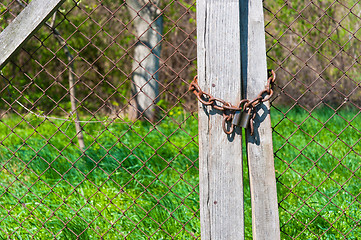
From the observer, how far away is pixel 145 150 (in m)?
3.85

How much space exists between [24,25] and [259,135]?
1.14 meters

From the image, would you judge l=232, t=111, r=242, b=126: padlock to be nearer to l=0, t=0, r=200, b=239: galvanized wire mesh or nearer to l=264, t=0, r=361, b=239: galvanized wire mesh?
l=0, t=0, r=200, b=239: galvanized wire mesh

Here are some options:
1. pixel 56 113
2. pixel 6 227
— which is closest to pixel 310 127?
pixel 6 227

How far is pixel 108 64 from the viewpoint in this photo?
23.8ft

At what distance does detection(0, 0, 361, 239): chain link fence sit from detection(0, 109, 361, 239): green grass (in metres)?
0.01

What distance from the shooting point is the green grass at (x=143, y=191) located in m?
2.28

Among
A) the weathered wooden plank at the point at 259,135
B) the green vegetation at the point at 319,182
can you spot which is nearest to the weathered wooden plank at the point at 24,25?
the weathered wooden plank at the point at 259,135

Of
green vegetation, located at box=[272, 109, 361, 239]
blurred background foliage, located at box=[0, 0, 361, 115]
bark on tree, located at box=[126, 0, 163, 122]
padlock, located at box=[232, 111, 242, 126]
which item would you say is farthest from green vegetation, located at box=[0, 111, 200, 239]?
blurred background foliage, located at box=[0, 0, 361, 115]

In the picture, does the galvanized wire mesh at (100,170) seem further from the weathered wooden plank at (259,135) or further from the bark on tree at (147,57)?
the weathered wooden plank at (259,135)

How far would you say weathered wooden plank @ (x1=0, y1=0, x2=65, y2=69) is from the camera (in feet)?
5.70

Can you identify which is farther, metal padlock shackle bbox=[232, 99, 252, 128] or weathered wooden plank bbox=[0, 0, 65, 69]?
weathered wooden plank bbox=[0, 0, 65, 69]

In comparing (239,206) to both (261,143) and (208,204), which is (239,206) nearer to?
(208,204)

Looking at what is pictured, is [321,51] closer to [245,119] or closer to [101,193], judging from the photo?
[101,193]

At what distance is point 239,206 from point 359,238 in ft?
3.48
